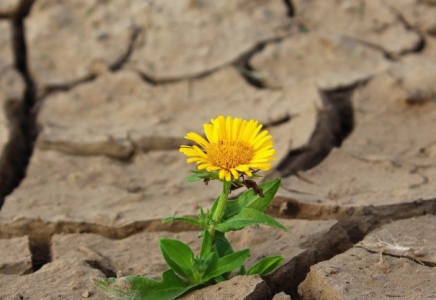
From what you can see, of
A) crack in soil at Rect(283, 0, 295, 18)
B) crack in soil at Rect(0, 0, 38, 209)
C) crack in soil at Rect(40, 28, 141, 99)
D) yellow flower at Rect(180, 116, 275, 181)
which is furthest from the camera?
crack in soil at Rect(283, 0, 295, 18)

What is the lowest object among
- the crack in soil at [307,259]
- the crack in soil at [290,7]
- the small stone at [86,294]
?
the crack in soil at [307,259]

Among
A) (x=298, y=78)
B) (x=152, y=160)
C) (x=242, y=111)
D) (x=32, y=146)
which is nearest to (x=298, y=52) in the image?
(x=298, y=78)

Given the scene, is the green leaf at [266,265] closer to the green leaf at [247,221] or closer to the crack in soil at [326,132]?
the green leaf at [247,221]

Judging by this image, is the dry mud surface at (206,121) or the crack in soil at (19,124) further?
the crack in soil at (19,124)

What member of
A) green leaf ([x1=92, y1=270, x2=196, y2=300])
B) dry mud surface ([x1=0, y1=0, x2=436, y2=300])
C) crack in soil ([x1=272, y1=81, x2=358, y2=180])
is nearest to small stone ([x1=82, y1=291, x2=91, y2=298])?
dry mud surface ([x1=0, y1=0, x2=436, y2=300])

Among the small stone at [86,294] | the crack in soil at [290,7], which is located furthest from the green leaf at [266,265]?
the crack in soil at [290,7]

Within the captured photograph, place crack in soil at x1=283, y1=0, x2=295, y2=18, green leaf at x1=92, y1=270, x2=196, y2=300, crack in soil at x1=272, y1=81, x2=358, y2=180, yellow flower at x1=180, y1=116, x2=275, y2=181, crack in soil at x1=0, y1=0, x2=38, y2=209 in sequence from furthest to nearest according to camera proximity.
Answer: crack in soil at x1=283, y1=0, x2=295, y2=18 < crack in soil at x1=0, y1=0, x2=38, y2=209 < crack in soil at x1=272, y1=81, x2=358, y2=180 < green leaf at x1=92, y1=270, x2=196, y2=300 < yellow flower at x1=180, y1=116, x2=275, y2=181

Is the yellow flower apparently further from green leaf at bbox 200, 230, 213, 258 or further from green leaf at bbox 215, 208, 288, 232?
green leaf at bbox 200, 230, 213, 258
